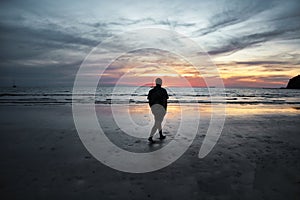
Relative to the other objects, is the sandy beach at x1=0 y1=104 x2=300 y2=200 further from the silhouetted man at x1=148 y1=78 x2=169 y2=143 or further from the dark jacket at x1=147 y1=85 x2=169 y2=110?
the dark jacket at x1=147 y1=85 x2=169 y2=110

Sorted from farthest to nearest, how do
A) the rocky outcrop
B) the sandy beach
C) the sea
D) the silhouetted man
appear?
the rocky outcrop → the sea → the silhouetted man → the sandy beach

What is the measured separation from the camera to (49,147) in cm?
719

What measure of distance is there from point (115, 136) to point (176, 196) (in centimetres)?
Result: 540

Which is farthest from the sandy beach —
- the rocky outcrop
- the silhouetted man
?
the rocky outcrop

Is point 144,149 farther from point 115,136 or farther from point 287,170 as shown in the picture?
point 287,170

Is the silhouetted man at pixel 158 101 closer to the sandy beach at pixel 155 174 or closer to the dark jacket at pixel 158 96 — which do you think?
the dark jacket at pixel 158 96

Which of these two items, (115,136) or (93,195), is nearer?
(93,195)

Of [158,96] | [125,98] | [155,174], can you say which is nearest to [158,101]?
[158,96]

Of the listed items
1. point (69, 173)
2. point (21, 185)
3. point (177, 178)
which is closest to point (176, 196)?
point (177, 178)

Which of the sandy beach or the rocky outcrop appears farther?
the rocky outcrop

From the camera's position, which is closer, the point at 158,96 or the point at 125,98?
the point at 158,96

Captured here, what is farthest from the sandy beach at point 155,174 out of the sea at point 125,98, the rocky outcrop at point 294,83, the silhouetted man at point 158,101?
the rocky outcrop at point 294,83

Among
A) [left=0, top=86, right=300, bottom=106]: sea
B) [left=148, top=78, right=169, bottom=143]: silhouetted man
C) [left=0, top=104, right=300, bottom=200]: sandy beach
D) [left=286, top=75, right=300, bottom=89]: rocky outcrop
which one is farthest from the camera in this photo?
[left=286, top=75, right=300, bottom=89]: rocky outcrop

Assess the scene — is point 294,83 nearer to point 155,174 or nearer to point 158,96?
point 158,96
